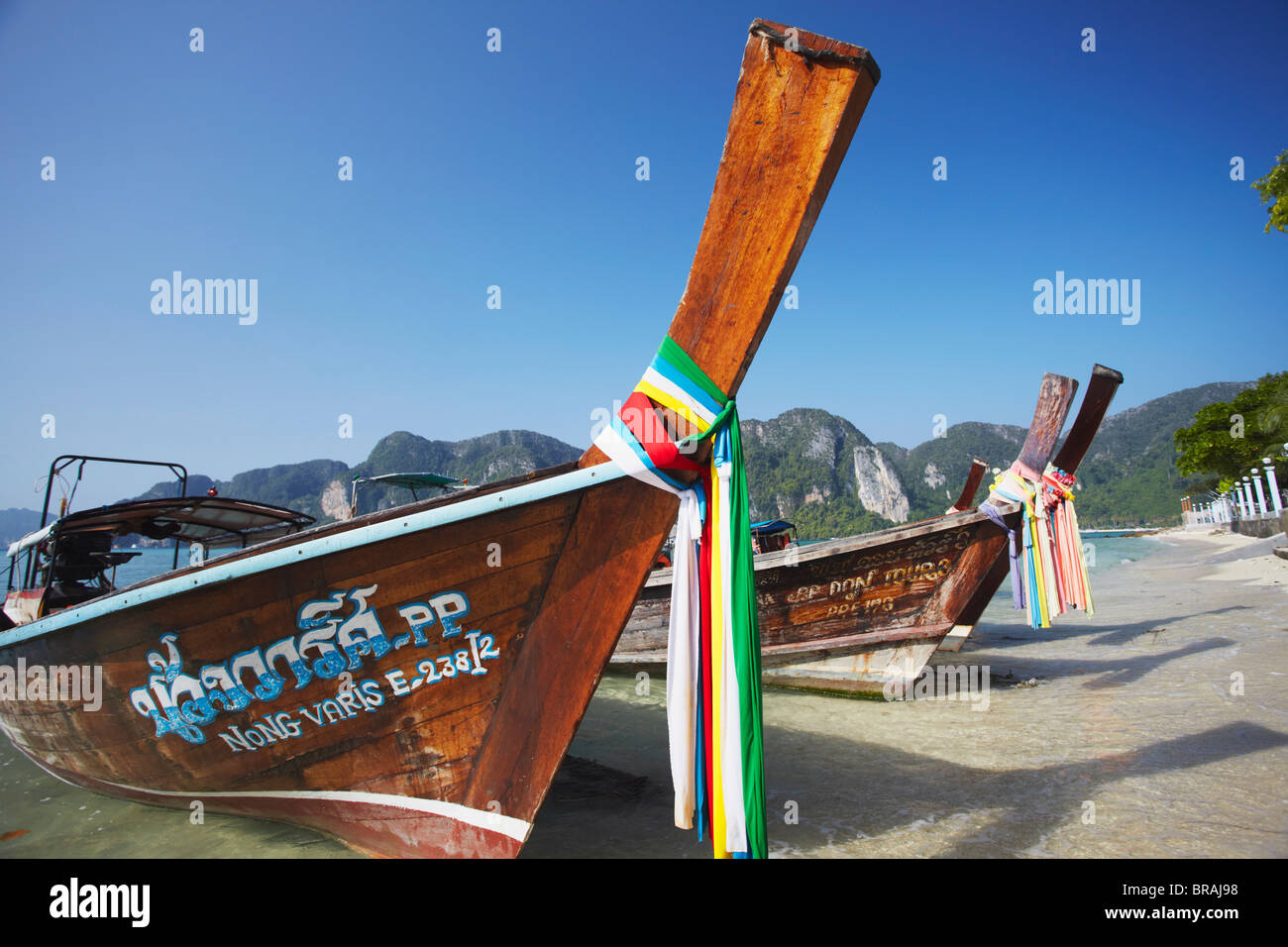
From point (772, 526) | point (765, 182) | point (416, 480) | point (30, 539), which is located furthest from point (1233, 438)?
point (30, 539)

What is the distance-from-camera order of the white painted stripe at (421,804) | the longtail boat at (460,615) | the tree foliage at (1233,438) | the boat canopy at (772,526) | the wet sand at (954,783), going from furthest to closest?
1. the tree foliage at (1233,438)
2. the boat canopy at (772,526)
3. the wet sand at (954,783)
4. the white painted stripe at (421,804)
5. the longtail boat at (460,615)

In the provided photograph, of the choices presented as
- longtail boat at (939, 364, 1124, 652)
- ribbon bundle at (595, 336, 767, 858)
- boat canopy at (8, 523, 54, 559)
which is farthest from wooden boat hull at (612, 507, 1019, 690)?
boat canopy at (8, 523, 54, 559)

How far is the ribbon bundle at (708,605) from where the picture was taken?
2104mm

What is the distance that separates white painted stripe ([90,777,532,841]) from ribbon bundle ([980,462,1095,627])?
5.77m

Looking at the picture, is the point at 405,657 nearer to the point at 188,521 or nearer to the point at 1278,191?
the point at 188,521

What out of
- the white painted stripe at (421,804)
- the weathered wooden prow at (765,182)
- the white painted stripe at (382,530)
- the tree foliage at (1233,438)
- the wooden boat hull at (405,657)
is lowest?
the white painted stripe at (421,804)

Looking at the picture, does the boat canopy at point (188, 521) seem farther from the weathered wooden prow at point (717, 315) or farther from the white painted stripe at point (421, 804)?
the weathered wooden prow at point (717, 315)

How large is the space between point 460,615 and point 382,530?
18.9 inches

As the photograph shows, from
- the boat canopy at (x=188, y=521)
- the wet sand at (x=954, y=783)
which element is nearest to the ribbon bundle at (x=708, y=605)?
the wet sand at (x=954, y=783)

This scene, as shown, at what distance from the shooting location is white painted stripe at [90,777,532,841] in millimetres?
2627

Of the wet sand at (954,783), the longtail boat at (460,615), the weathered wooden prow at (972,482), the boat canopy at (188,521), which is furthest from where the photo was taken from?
the weathered wooden prow at (972,482)

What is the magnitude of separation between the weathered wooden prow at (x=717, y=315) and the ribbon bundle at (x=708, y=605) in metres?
0.10

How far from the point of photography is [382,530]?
8.36 ft
